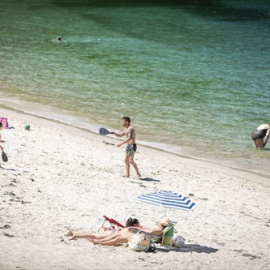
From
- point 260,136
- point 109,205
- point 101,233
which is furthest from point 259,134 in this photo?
point 101,233

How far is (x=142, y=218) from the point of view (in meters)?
13.7

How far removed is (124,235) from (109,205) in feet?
7.40

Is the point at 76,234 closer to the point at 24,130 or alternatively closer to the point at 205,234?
the point at 205,234

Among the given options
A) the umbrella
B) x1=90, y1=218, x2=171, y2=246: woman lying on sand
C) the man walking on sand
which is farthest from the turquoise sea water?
x1=90, y1=218, x2=171, y2=246: woman lying on sand

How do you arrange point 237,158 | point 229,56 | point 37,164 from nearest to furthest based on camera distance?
point 37,164 < point 237,158 < point 229,56

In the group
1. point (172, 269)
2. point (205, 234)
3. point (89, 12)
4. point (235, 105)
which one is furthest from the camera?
point (89, 12)

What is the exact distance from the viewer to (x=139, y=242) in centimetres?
1179

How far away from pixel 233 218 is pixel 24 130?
9512 mm

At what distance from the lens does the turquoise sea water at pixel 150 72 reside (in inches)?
970

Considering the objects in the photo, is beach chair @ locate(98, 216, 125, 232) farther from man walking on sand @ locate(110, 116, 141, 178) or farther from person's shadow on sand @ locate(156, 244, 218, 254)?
man walking on sand @ locate(110, 116, 141, 178)

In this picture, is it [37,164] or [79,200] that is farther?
[37,164]

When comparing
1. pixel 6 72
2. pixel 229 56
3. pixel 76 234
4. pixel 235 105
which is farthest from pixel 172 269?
pixel 229 56

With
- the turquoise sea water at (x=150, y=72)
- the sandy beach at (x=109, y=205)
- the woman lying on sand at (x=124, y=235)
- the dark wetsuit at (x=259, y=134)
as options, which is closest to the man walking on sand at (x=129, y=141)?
the sandy beach at (x=109, y=205)

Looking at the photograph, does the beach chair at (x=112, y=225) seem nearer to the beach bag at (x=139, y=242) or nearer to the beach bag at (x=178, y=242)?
the beach bag at (x=139, y=242)
